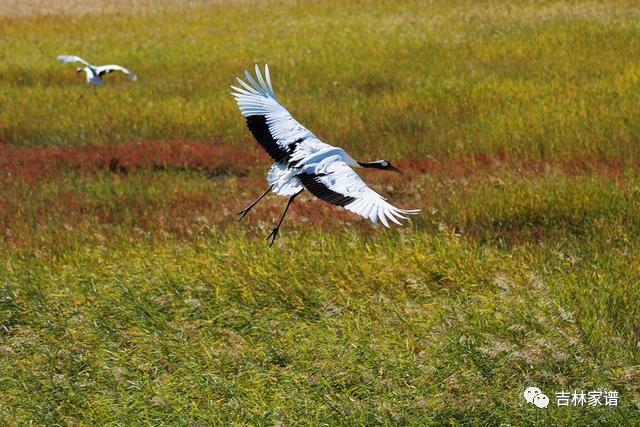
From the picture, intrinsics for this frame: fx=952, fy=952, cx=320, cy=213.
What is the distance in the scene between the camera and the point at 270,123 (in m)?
6.26

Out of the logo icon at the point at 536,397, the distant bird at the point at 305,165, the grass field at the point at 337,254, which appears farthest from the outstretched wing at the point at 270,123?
the logo icon at the point at 536,397

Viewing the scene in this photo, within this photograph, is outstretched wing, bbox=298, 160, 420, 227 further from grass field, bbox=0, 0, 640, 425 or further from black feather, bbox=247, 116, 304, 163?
grass field, bbox=0, 0, 640, 425

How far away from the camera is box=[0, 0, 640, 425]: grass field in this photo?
17.2 ft

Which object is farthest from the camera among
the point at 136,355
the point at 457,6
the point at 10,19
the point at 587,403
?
the point at 10,19

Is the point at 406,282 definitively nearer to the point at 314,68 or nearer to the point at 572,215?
the point at 572,215

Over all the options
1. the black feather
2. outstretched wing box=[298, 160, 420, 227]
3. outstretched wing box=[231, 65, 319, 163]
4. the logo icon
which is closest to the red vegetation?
outstretched wing box=[231, 65, 319, 163]

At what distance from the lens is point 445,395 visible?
16.5 ft

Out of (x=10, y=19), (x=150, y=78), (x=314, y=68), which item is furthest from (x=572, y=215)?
(x=10, y=19)

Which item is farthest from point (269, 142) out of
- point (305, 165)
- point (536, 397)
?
point (536, 397)

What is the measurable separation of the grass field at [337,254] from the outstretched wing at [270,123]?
3.34ft

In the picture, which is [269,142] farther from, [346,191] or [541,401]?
[541,401]

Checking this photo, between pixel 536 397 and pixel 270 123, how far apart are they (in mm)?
2500

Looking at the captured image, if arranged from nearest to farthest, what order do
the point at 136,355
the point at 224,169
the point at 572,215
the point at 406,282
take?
the point at 136,355 < the point at 406,282 < the point at 572,215 < the point at 224,169

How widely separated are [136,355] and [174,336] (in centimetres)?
28
